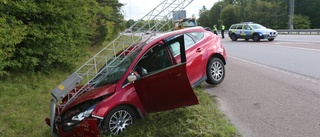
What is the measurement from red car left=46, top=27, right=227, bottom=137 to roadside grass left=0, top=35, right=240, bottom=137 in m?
0.32

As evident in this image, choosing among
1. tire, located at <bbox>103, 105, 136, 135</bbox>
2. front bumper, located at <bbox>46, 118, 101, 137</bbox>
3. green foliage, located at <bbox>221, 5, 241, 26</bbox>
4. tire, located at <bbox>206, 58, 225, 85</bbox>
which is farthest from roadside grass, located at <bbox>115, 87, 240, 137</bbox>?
green foliage, located at <bbox>221, 5, 241, 26</bbox>

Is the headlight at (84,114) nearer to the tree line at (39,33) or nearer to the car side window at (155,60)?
the car side window at (155,60)

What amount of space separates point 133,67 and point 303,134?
2.97 meters

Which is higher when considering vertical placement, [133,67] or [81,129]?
[133,67]

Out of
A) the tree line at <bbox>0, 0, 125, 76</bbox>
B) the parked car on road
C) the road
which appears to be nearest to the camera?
the road

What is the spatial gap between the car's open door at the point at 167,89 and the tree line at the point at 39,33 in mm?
4081

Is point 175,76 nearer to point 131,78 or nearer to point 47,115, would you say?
point 131,78

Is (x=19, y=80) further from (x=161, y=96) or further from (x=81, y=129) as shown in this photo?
(x=161, y=96)

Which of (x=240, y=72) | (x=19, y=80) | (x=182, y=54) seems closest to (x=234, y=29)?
(x=240, y=72)

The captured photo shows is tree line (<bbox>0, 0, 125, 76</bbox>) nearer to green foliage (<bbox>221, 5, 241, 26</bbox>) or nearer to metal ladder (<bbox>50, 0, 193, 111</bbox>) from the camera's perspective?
metal ladder (<bbox>50, 0, 193, 111</bbox>)

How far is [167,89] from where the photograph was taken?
4.77 metres

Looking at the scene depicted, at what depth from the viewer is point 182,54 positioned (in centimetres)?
486

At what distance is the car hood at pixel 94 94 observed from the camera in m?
4.93

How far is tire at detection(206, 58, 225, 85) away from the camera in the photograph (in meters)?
7.15
